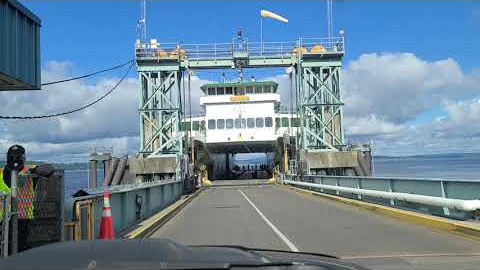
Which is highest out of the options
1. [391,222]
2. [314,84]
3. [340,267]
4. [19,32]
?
[314,84]

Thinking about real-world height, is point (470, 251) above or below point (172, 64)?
below

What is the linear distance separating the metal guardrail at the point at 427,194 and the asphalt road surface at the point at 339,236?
75 centimetres

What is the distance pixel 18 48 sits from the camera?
37.6ft

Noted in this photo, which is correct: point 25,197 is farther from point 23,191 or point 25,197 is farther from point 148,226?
point 148,226

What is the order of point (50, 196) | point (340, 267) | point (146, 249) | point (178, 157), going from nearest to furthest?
point (146, 249)
point (340, 267)
point (50, 196)
point (178, 157)

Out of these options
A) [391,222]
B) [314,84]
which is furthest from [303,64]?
[391,222]

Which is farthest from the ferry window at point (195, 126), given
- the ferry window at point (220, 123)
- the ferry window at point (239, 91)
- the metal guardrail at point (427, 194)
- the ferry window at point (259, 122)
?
the metal guardrail at point (427, 194)

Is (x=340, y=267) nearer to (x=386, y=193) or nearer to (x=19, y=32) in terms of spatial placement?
(x=19, y=32)

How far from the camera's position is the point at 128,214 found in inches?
556

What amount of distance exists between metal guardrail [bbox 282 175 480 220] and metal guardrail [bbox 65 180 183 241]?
25.1 ft

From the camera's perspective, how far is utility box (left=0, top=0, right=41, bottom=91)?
1068 centimetres

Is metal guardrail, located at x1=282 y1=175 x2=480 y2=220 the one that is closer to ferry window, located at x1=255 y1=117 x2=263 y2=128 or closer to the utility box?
the utility box

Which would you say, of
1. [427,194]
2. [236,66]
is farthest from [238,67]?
[427,194]

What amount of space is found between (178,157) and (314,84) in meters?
14.2
